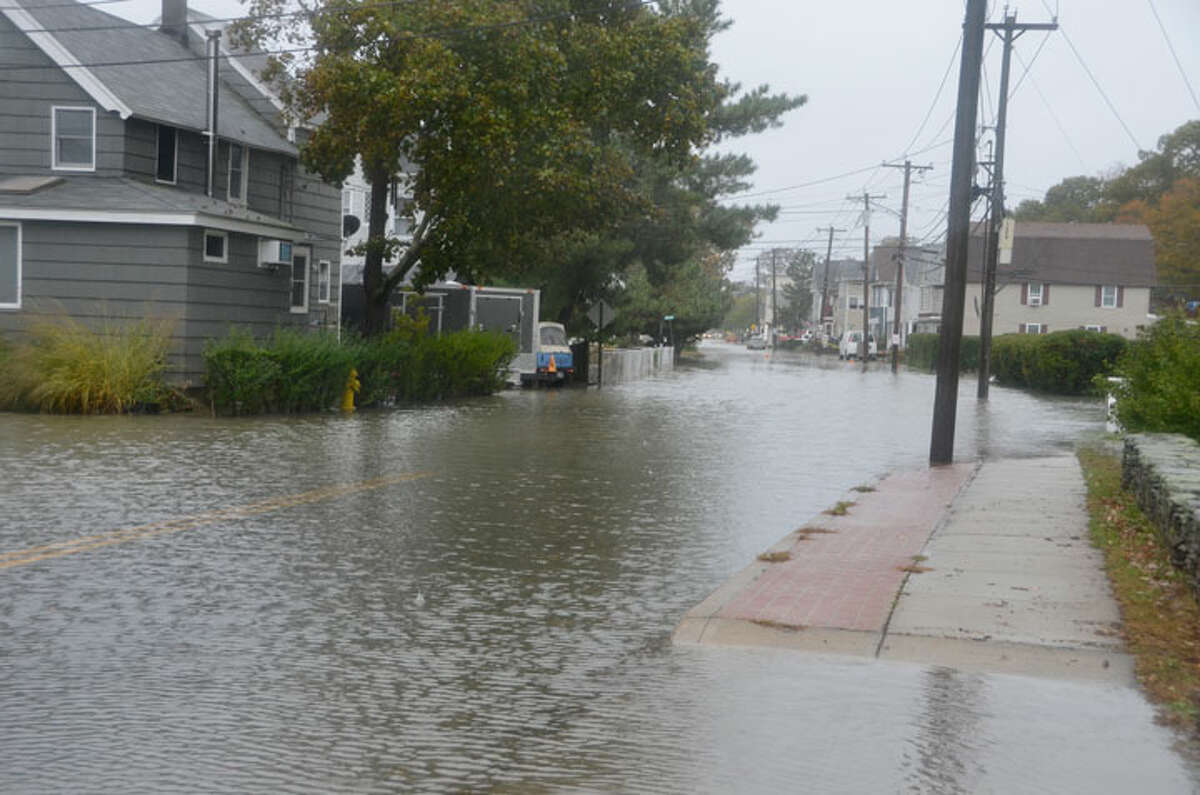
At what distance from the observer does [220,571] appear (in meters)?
9.70

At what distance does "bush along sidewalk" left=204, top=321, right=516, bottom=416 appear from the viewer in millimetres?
24359

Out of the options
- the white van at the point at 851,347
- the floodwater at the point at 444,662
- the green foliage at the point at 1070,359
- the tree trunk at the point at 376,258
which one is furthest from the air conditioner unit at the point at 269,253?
the white van at the point at 851,347

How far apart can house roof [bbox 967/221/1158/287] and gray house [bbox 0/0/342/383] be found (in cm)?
5752

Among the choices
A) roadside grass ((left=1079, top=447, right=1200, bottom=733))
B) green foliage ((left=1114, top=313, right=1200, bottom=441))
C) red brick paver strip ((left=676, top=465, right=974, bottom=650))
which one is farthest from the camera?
green foliage ((left=1114, top=313, right=1200, bottom=441))

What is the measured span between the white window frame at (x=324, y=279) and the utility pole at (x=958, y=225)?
20.3 metres

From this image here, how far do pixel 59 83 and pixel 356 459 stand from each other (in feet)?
47.1

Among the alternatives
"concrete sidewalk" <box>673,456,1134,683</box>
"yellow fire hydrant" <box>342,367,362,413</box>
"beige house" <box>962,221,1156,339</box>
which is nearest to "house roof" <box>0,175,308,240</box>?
"yellow fire hydrant" <box>342,367,362,413</box>

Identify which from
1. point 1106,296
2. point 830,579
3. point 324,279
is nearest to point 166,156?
point 324,279

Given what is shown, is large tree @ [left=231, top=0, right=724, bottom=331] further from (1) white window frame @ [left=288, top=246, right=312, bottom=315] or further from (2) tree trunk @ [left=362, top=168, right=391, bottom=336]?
(1) white window frame @ [left=288, top=246, right=312, bottom=315]

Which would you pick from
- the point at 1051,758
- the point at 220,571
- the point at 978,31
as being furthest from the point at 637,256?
the point at 1051,758

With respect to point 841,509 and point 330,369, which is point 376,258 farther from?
point 841,509

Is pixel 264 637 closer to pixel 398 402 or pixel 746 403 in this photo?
pixel 398 402

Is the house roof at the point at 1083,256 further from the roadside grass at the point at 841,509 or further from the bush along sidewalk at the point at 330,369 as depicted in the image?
the roadside grass at the point at 841,509

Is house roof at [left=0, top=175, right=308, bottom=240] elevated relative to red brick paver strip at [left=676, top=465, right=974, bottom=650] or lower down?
elevated
